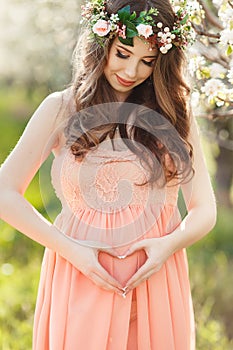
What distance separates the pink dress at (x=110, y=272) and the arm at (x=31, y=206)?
82mm

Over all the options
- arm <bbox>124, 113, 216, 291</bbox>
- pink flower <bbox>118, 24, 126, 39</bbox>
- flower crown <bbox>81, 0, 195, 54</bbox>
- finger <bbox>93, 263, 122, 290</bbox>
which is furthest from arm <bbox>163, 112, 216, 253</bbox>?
pink flower <bbox>118, 24, 126, 39</bbox>

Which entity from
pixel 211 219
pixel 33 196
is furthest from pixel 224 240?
pixel 211 219

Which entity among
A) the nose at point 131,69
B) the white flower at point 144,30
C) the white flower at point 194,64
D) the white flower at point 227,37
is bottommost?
the white flower at point 194,64

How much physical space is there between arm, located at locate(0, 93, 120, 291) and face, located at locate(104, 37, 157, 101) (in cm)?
25

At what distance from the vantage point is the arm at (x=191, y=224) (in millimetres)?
3146

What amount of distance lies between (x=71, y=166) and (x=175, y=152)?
40 cm

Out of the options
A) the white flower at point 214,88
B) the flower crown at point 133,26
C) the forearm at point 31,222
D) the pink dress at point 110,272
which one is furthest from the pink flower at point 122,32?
the forearm at point 31,222

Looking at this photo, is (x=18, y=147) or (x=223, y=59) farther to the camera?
(x=223, y=59)

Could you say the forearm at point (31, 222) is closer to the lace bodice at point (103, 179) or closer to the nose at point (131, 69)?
the lace bodice at point (103, 179)

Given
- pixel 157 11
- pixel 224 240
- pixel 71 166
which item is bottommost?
pixel 224 240

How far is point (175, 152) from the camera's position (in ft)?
10.8

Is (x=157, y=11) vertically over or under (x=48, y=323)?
over

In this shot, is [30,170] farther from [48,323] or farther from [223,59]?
[223,59]

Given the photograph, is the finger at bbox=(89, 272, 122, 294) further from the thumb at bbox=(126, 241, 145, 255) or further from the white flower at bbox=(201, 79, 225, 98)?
the white flower at bbox=(201, 79, 225, 98)
